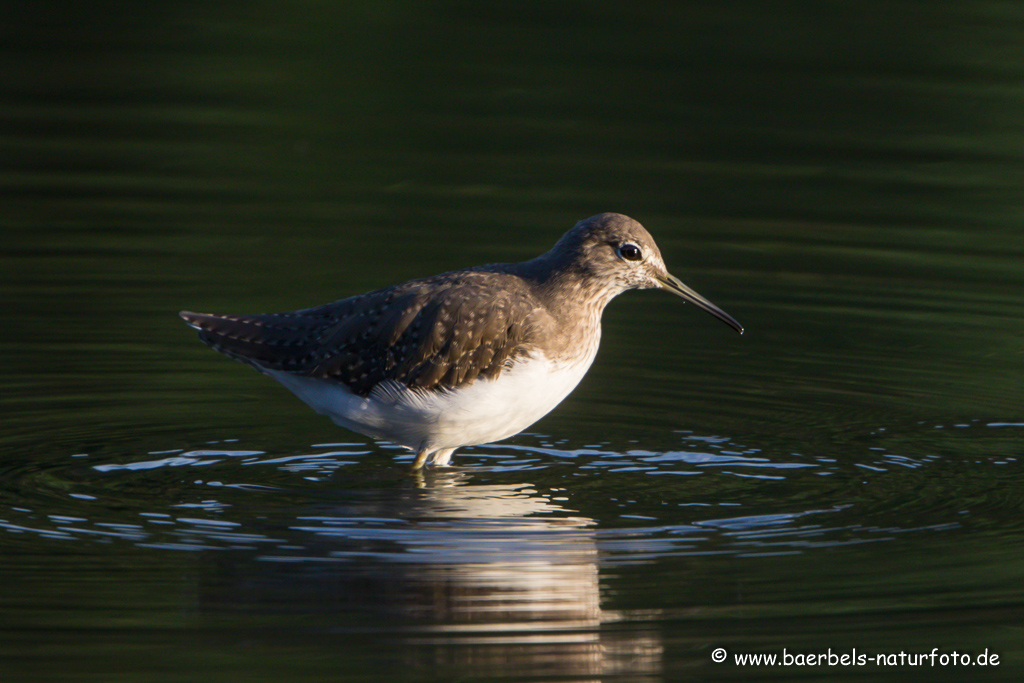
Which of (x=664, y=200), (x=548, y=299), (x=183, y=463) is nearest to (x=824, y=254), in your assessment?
(x=664, y=200)

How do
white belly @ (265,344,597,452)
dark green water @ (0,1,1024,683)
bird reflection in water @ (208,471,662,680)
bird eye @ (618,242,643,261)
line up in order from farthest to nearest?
1. bird eye @ (618,242,643,261)
2. white belly @ (265,344,597,452)
3. dark green water @ (0,1,1024,683)
4. bird reflection in water @ (208,471,662,680)

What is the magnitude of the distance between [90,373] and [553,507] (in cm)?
460

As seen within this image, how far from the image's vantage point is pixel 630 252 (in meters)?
11.0

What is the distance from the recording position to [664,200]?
59.5 feet

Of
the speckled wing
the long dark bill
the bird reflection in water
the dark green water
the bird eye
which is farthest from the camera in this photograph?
the long dark bill

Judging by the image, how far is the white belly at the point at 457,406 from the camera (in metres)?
10.3

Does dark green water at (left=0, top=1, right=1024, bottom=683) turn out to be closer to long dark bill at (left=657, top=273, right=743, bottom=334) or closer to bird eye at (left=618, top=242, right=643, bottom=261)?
long dark bill at (left=657, top=273, right=743, bottom=334)

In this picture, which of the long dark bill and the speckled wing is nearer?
the speckled wing

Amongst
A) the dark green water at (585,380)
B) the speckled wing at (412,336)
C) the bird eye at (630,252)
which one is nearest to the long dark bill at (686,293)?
the bird eye at (630,252)

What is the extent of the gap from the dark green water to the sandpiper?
0.48m

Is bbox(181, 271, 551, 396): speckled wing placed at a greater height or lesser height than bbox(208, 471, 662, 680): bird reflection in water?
greater

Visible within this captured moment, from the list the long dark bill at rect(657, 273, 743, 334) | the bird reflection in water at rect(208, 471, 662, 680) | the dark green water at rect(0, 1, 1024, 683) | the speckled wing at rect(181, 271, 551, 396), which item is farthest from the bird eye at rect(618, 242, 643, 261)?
the bird reflection in water at rect(208, 471, 662, 680)

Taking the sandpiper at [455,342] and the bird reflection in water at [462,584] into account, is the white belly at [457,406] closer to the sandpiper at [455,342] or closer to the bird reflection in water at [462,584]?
the sandpiper at [455,342]

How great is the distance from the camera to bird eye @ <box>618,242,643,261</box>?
35.9 feet
